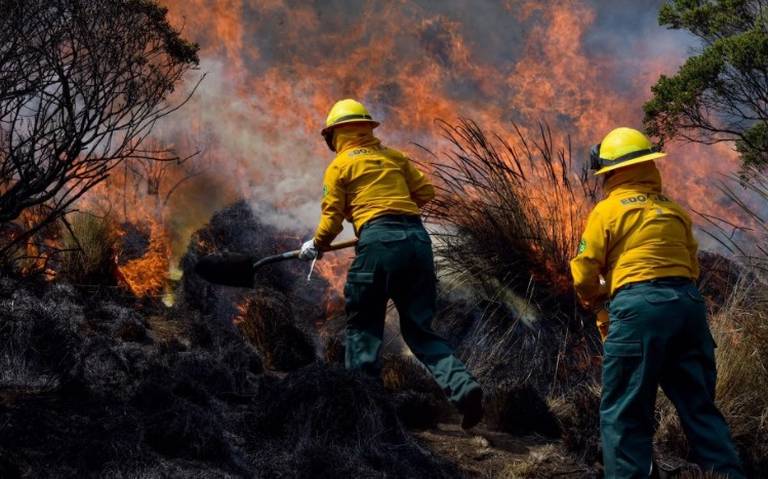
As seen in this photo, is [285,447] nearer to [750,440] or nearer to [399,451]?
[399,451]

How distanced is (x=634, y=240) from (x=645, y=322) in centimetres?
41

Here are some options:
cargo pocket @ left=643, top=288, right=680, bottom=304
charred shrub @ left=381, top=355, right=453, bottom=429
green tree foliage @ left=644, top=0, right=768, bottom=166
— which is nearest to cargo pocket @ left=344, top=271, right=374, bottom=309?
charred shrub @ left=381, top=355, right=453, bottom=429

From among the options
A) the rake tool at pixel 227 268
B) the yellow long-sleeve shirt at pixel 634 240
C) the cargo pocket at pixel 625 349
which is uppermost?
the rake tool at pixel 227 268

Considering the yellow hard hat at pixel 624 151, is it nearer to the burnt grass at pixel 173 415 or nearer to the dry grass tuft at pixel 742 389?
the dry grass tuft at pixel 742 389

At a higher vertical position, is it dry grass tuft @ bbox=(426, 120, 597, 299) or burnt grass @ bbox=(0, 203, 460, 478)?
dry grass tuft @ bbox=(426, 120, 597, 299)

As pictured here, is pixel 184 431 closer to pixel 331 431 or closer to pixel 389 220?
pixel 331 431

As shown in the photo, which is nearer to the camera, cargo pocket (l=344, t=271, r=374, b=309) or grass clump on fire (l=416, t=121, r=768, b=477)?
cargo pocket (l=344, t=271, r=374, b=309)

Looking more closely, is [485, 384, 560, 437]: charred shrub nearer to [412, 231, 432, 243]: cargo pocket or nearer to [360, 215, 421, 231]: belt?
[412, 231, 432, 243]: cargo pocket

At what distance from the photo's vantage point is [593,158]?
430 cm

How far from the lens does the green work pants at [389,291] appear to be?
16.2 feet

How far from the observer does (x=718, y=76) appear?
958 centimetres

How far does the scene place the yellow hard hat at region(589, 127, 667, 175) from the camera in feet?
13.5

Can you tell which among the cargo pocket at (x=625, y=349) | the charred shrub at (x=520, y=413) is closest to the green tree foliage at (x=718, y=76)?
the charred shrub at (x=520, y=413)

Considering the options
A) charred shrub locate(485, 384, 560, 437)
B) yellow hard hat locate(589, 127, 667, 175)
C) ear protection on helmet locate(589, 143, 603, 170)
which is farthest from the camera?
Answer: charred shrub locate(485, 384, 560, 437)
